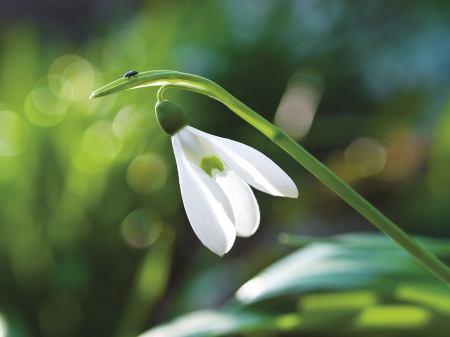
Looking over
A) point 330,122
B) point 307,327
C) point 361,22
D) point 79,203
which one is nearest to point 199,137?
point 307,327

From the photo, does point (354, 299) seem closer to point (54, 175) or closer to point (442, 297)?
point (442, 297)

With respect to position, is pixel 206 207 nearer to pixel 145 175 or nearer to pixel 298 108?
pixel 145 175

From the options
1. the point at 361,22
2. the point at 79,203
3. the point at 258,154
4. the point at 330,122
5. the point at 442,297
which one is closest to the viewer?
the point at 258,154

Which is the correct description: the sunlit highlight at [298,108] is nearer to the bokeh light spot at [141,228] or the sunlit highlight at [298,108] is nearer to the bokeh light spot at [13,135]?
the bokeh light spot at [141,228]

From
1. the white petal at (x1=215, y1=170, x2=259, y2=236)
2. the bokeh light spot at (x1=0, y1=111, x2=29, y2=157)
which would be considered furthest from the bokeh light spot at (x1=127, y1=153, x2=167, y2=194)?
the white petal at (x1=215, y1=170, x2=259, y2=236)

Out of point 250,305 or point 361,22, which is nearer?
point 250,305

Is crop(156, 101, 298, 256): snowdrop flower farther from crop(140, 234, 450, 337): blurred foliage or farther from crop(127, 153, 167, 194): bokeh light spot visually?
crop(127, 153, 167, 194): bokeh light spot
